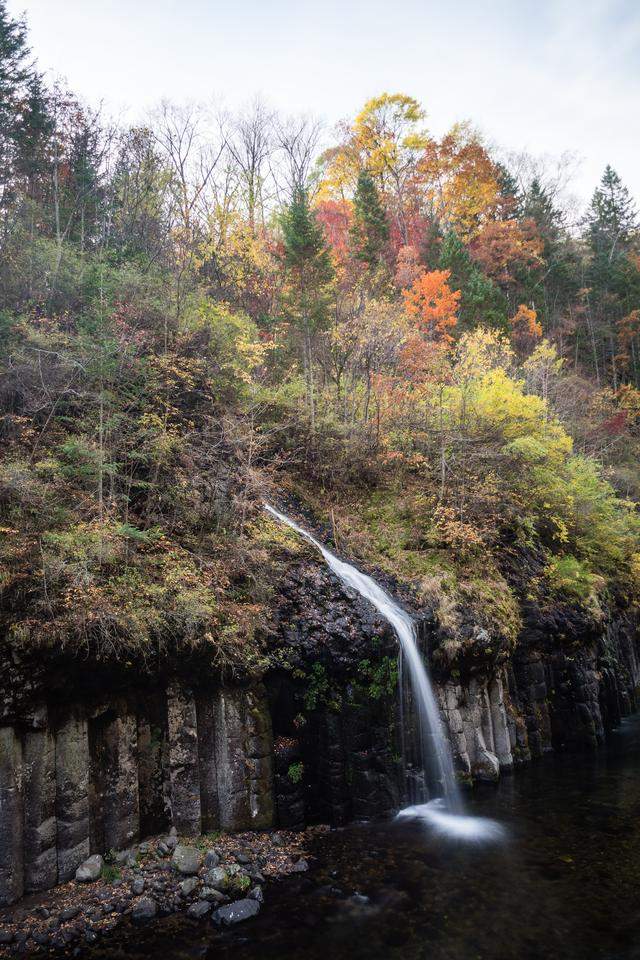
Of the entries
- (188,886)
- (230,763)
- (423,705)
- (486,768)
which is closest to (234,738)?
(230,763)

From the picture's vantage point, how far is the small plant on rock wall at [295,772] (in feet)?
32.0

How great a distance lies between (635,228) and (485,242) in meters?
18.3

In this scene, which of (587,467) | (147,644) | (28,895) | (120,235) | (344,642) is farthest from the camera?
(587,467)

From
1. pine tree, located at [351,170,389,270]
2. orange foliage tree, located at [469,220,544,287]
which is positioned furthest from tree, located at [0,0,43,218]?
orange foliage tree, located at [469,220,544,287]

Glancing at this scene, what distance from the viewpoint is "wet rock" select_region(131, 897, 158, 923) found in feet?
23.5

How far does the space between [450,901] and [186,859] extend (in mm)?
3776

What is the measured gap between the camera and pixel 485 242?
37.3 metres

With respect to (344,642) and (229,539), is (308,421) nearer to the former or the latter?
(229,539)

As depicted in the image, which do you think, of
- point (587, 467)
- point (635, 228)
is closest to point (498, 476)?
point (587, 467)

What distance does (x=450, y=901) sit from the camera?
772cm

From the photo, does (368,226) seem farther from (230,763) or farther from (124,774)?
(124,774)

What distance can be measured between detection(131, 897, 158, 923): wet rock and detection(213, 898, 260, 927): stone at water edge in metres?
0.80

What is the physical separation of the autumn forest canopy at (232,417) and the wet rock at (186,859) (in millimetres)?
2746

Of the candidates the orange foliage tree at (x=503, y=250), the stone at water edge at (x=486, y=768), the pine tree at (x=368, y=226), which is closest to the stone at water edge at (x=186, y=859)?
the stone at water edge at (x=486, y=768)
